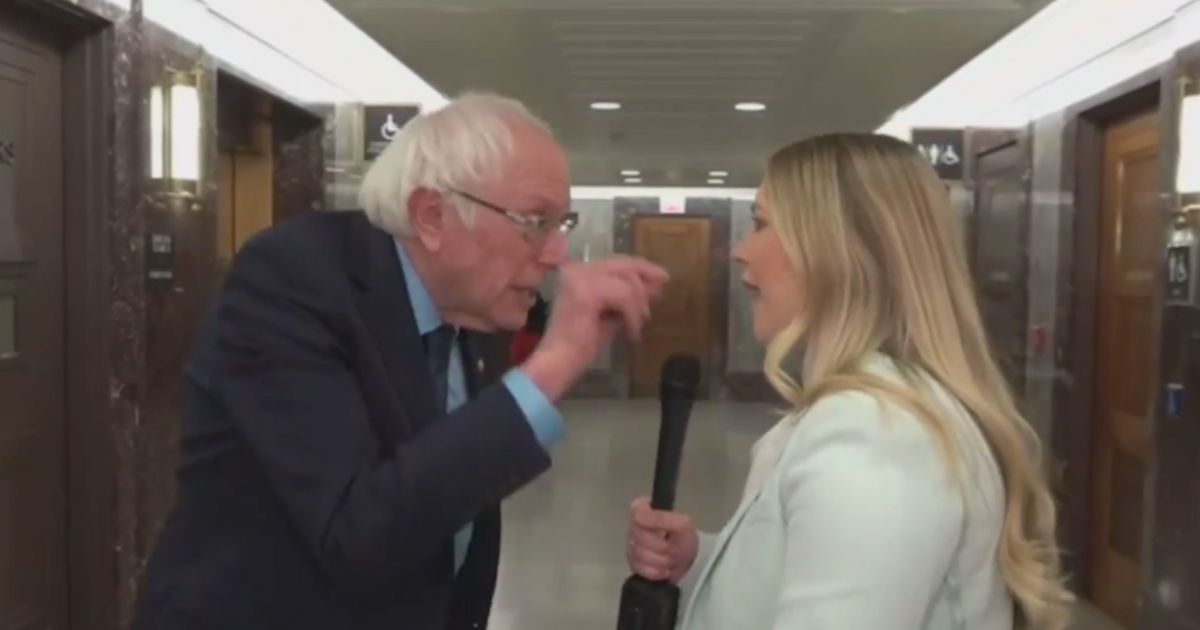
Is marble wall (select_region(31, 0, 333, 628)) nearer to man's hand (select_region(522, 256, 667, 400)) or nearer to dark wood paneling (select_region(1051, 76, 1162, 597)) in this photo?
man's hand (select_region(522, 256, 667, 400))

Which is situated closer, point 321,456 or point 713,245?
point 321,456

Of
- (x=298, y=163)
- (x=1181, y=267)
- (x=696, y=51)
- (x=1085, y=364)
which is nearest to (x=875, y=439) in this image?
(x=1181, y=267)

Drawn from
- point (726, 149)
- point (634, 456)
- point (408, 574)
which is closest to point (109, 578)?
point (408, 574)

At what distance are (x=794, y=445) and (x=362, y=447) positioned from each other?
414mm

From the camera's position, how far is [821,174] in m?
1.32

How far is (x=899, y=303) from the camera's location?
1.29 m

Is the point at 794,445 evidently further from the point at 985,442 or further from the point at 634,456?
the point at 634,456

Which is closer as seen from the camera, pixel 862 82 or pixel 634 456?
pixel 862 82

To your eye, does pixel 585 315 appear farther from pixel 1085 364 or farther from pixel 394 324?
pixel 1085 364

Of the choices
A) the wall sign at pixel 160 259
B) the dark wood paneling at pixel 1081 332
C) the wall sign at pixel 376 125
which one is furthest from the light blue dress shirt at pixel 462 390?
the wall sign at pixel 376 125

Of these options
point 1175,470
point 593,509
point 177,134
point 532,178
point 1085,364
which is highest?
point 177,134

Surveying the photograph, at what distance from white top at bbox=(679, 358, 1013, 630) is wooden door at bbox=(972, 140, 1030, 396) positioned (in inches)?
200

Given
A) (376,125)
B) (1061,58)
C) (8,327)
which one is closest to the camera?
(8,327)

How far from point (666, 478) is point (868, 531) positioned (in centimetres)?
43
